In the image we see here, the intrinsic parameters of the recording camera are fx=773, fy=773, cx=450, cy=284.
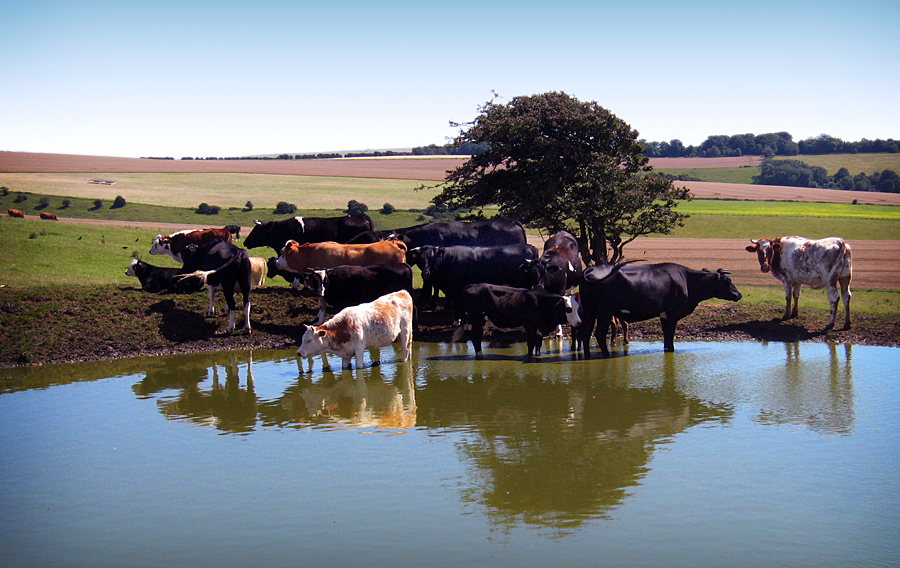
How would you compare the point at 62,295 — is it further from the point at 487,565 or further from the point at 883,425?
the point at 883,425

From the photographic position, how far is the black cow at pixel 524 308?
52.6 ft

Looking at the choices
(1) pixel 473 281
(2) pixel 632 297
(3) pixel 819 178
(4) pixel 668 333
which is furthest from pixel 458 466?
(3) pixel 819 178

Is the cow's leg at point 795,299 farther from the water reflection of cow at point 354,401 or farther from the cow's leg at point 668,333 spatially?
the water reflection of cow at point 354,401

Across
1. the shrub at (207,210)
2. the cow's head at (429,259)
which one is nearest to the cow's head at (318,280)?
the cow's head at (429,259)

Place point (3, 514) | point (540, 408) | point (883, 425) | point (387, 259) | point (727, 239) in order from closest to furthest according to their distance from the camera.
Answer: point (3, 514)
point (883, 425)
point (540, 408)
point (387, 259)
point (727, 239)

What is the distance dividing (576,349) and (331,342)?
5.51 m

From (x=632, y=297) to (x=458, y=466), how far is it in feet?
26.8

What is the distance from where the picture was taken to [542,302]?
16062 mm

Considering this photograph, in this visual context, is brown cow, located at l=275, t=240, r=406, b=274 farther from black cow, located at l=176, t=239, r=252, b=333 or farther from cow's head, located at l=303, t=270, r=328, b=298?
cow's head, located at l=303, t=270, r=328, b=298

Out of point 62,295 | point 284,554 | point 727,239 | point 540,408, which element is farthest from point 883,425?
point 727,239

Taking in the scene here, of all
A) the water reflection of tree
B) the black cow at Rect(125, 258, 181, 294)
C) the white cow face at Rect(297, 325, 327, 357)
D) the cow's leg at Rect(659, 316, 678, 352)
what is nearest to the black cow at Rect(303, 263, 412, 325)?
the white cow face at Rect(297, 325, 327, 357)

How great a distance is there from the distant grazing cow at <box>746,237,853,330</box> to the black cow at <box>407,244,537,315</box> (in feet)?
20.5

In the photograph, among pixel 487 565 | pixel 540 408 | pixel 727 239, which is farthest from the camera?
pixel 727 239

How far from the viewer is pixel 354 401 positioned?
41.1 ft
